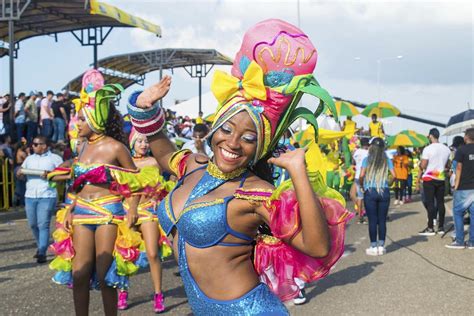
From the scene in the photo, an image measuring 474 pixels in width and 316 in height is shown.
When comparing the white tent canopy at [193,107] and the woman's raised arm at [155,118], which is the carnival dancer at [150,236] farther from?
the white tent canopy at [193,107]

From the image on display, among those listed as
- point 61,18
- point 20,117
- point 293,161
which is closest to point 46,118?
point 20,117

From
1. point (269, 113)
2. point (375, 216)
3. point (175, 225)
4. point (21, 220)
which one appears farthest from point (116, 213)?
point (21, 220)

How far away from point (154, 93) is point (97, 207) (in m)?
2.04

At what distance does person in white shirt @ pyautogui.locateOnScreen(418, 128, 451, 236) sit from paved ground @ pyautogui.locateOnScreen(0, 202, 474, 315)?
58.5 inches

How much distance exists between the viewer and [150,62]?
22.4m

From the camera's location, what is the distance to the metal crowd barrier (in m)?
14.1

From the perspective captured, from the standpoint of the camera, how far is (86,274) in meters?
4.87

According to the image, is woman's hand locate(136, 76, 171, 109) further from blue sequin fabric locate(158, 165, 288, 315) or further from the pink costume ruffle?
the pink costume ruffle

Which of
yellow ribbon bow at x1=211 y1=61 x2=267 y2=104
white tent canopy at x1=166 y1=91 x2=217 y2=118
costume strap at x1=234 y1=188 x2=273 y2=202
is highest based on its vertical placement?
white tent canopy at x1=166 y1=91 x2=217 y2=118

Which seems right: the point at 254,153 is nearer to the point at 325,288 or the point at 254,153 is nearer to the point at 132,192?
the point at 132,192

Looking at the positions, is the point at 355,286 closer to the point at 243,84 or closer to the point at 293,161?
the point at 243,84

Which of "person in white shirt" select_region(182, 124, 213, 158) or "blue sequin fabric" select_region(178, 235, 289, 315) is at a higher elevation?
"person in white shirt" select_region(182, 124, 213, 158)

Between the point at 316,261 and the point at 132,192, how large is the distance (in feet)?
8.28

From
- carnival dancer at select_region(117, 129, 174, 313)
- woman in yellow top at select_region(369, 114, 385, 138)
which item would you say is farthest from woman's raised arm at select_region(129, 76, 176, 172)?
woman in yellow top at select_region(369, 114, 385, 138)
